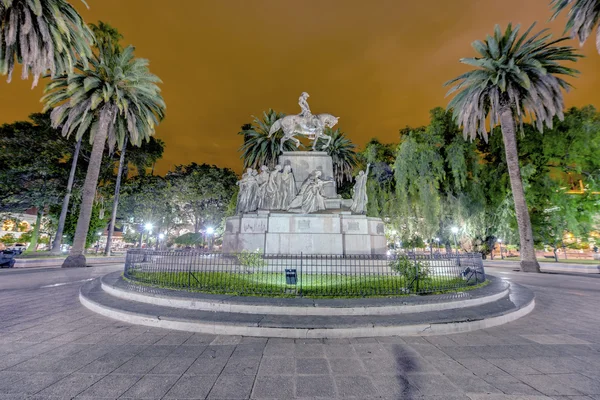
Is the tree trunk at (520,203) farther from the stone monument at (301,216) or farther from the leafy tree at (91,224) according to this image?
the leafy tree at (91,224)

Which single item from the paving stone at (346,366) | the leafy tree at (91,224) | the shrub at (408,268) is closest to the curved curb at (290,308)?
the shrub at (408,268)

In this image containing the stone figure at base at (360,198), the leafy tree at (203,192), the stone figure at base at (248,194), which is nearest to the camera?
the stone figure at base at (360,198)

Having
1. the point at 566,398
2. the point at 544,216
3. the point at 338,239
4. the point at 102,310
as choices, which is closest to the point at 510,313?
the point at 566,398

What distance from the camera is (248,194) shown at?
15906 millimetres

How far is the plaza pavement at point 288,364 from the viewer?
329 centimetres

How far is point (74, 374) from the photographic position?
3.65 m

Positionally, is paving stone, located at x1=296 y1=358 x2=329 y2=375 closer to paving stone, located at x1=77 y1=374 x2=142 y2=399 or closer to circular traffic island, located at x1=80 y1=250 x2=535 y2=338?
circular traffic island, located at x1=80 y1=250 x2=535 y2=338

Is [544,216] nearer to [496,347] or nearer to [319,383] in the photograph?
[496,347]

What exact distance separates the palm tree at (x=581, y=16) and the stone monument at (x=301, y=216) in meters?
13.1

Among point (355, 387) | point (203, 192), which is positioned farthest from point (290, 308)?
point (203, 192)

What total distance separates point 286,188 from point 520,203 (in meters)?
17.3

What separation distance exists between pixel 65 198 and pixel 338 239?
28.8m

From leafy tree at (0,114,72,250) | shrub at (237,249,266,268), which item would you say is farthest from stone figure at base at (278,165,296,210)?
leafy tree at (0,114,72,250)

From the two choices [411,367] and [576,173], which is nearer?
[411,367]
